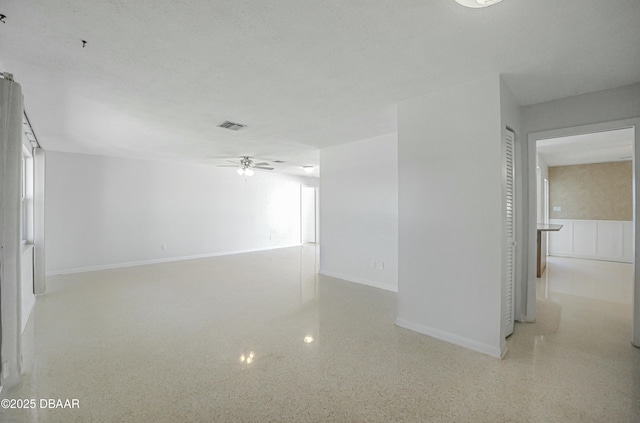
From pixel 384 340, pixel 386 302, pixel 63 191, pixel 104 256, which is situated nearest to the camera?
pixel 384 340

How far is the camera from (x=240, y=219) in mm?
8531

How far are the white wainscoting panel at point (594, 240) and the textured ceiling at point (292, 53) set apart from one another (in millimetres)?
6150

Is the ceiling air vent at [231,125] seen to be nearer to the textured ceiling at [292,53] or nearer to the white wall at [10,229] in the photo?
the textured ceiling at [292,53]

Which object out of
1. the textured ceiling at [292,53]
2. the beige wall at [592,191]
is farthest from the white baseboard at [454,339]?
the beige wall at [592,191]

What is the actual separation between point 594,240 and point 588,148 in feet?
9.75

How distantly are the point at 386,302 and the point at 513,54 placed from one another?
10.5ft

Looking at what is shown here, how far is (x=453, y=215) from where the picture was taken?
280cm

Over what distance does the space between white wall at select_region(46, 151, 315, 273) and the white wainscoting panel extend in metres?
8.28

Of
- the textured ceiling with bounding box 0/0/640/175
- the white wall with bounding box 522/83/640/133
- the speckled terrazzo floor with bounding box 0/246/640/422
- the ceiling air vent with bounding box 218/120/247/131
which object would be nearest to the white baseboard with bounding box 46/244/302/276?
the speckled terrazzo floor with bounding box 0/246/640/422

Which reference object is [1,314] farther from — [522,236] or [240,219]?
[240,219]

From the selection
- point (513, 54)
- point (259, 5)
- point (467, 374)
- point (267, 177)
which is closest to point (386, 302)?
point (467, 374)

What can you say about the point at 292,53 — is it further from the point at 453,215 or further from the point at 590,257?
the point at 590,257

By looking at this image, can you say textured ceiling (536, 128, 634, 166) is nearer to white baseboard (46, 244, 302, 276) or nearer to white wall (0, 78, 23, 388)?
white wall (0, 78, 23, 388)

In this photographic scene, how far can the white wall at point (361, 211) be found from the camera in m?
4.73
